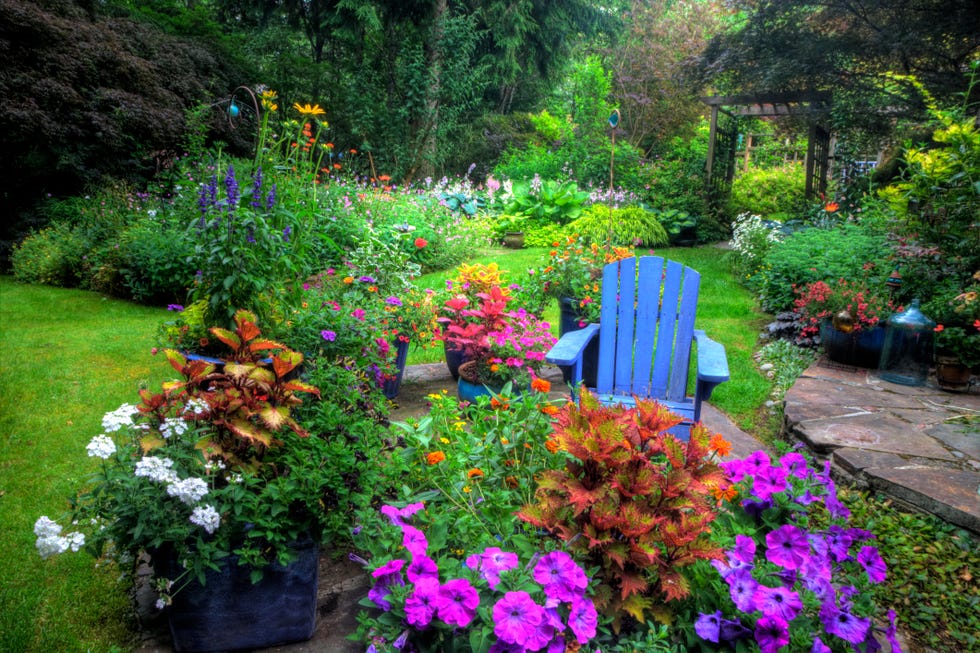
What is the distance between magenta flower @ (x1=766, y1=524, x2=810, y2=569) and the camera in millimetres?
1331

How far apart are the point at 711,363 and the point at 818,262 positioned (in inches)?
130

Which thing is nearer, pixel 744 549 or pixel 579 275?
pixel 744 549

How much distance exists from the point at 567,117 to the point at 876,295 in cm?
1255

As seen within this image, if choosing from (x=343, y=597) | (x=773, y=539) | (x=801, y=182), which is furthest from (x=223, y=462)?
(x=801, y=182)

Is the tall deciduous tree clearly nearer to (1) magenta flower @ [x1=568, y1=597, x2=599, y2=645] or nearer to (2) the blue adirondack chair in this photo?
(2) the blue adirondack chair

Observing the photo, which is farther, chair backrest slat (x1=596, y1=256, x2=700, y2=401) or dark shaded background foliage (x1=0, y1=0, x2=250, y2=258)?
dark shaded background foliage (x1=0, y1=0, x2=250, y2=258)

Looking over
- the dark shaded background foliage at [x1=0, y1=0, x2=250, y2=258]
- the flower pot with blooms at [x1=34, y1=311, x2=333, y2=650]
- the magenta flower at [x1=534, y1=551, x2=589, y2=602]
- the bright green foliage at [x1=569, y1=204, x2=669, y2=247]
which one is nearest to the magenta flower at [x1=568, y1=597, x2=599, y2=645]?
the magenta flower at [x1=534, y1=551, x2=589, y2=602]

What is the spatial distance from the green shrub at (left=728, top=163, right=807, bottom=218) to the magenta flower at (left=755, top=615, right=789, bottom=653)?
986cm

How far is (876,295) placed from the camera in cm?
420

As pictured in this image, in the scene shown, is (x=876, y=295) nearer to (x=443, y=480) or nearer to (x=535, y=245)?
(x=443, y=480)

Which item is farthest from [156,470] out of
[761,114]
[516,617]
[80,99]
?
[761,114]

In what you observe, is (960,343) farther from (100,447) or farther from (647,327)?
(100,447)

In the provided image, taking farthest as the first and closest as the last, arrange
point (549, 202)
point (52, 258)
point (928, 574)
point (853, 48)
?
point (549, 202) → point (853, 48) → point (52, 258) → point (928, 574)

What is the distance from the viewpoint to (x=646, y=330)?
2977 mm
